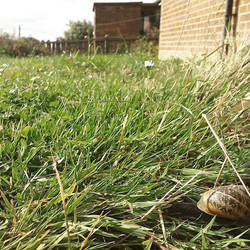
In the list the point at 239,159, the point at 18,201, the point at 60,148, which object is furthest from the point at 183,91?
the point at 18,201

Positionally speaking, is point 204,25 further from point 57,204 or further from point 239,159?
point 57,204

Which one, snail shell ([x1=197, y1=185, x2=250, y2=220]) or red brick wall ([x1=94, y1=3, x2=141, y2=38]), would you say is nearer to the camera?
snail shell ([x1=197, y1=185, x2=250, y2=220])

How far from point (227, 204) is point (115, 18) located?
18.6 metres

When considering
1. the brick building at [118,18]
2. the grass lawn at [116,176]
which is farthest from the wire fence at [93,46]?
the brick building at [118,18]

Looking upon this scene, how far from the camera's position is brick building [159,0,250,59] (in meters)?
4.08

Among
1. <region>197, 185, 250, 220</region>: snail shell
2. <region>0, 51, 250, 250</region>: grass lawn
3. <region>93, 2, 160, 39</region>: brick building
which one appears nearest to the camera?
<region>0, 51, 250, 250</region>: grass lawn

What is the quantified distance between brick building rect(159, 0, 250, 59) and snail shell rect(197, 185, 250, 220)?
1.32 m

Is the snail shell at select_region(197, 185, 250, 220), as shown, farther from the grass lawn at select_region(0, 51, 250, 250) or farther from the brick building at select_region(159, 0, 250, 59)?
the brick building at select_region(159, 0, 250, 59)

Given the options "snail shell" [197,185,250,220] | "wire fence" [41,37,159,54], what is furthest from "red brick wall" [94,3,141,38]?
"snail shell" [197,185,250,220]

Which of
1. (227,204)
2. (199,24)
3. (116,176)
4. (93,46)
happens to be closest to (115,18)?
(93,46)

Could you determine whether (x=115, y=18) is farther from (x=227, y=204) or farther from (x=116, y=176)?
(x=227, y=204)

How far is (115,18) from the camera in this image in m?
18.5

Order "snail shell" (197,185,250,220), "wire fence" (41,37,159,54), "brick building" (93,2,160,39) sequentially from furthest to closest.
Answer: "brick building" (93,2,160,39) → "wire fence" (41,37,159,54) → "snail shell" (197,185,250,220)

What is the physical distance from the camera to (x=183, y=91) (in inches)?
84.1
